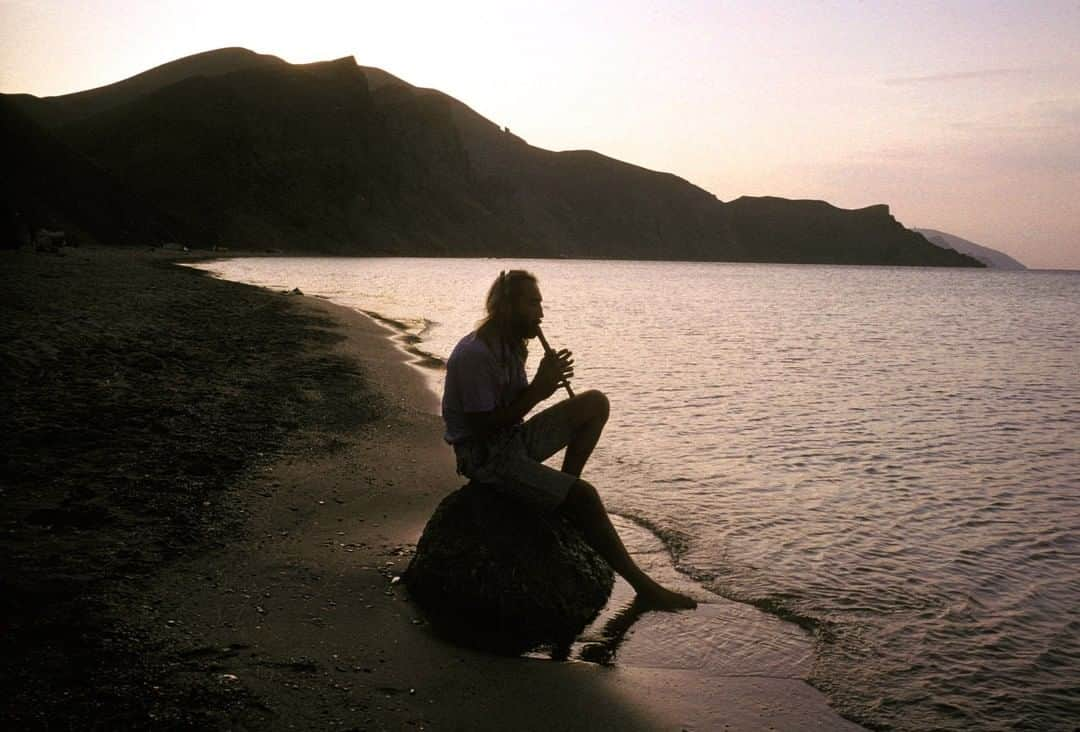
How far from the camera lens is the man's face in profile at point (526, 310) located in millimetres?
5355

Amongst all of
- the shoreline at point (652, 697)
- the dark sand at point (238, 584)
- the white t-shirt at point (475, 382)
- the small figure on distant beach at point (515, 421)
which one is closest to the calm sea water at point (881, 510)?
the shoreline at point (652, 697)

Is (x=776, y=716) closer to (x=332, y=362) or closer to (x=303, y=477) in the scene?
(x=303, y=477)

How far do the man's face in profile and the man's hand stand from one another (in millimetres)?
224

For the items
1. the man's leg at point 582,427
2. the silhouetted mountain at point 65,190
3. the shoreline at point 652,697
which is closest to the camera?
the shoreline at point 652,697

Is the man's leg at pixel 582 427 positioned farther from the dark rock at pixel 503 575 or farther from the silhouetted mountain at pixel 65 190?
the silhouetted mountain at pixel 65 190

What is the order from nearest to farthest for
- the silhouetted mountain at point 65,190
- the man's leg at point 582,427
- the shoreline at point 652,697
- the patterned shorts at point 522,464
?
the shoreline at point 652,697, the patterned shorts at point 522,464, the man's leg at point 582,427, the silhouetted mountain at point 65,190

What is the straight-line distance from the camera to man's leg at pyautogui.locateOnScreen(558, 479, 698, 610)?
5.46 m

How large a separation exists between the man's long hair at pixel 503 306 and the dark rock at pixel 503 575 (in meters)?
1.09

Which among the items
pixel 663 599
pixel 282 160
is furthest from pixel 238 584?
pixel 282 160

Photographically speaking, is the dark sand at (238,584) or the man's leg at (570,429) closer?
the dark sand at (238,584)

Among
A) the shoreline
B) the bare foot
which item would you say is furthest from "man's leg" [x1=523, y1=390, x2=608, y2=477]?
the shoreline

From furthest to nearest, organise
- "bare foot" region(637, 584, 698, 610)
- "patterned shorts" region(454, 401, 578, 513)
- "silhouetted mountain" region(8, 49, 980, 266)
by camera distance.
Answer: "silhouetted mountain" region(8, 49, 980, 266), "bare foot" region(637, 584, 698, 610), "patterned shorts" region(454, 401, 578, 513)

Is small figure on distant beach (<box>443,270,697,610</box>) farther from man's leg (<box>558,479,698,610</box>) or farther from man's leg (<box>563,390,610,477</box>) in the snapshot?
man's leg (<box>563,390,610,477</box>)

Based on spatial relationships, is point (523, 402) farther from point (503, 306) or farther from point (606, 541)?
point (606, 541)
